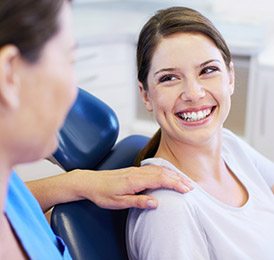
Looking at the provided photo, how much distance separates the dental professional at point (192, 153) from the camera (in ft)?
3.85

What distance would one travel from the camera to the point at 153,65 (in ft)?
4.19

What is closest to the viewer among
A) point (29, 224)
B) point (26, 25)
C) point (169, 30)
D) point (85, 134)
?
point (26, 25)

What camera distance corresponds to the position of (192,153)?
133 cm

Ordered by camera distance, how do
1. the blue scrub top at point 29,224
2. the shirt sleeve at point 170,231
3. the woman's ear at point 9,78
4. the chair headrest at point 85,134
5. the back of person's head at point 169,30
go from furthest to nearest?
1. the chair headrest at point 85,134
2. the back of person's head at point 169,30
3. the shirt sleeve at point 170,231
4. the blue scrub top at point 29,224
5. the woman's ear at point 9,78

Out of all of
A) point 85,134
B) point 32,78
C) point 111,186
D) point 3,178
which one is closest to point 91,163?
point 85,134

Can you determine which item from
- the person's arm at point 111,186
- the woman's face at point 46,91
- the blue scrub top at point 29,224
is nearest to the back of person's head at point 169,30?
the person's arm at point 111,186

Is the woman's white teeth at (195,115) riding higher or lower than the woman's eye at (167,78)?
lower

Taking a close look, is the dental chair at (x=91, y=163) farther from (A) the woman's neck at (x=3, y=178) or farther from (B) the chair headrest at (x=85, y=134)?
(A) the woman's neck at (x=3, y=178)

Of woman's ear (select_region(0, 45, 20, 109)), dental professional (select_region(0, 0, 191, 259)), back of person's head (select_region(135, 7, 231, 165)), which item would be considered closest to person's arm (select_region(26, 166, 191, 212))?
back of person's head (select_region(135, 7, 231, 165))

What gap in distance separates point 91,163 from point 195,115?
0.31 meters

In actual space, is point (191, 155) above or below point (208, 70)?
below

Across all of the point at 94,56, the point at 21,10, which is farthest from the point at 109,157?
the point at 94,56

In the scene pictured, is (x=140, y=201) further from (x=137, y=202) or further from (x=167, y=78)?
(x=167, y=78)

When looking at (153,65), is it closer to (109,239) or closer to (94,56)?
(109,239)
